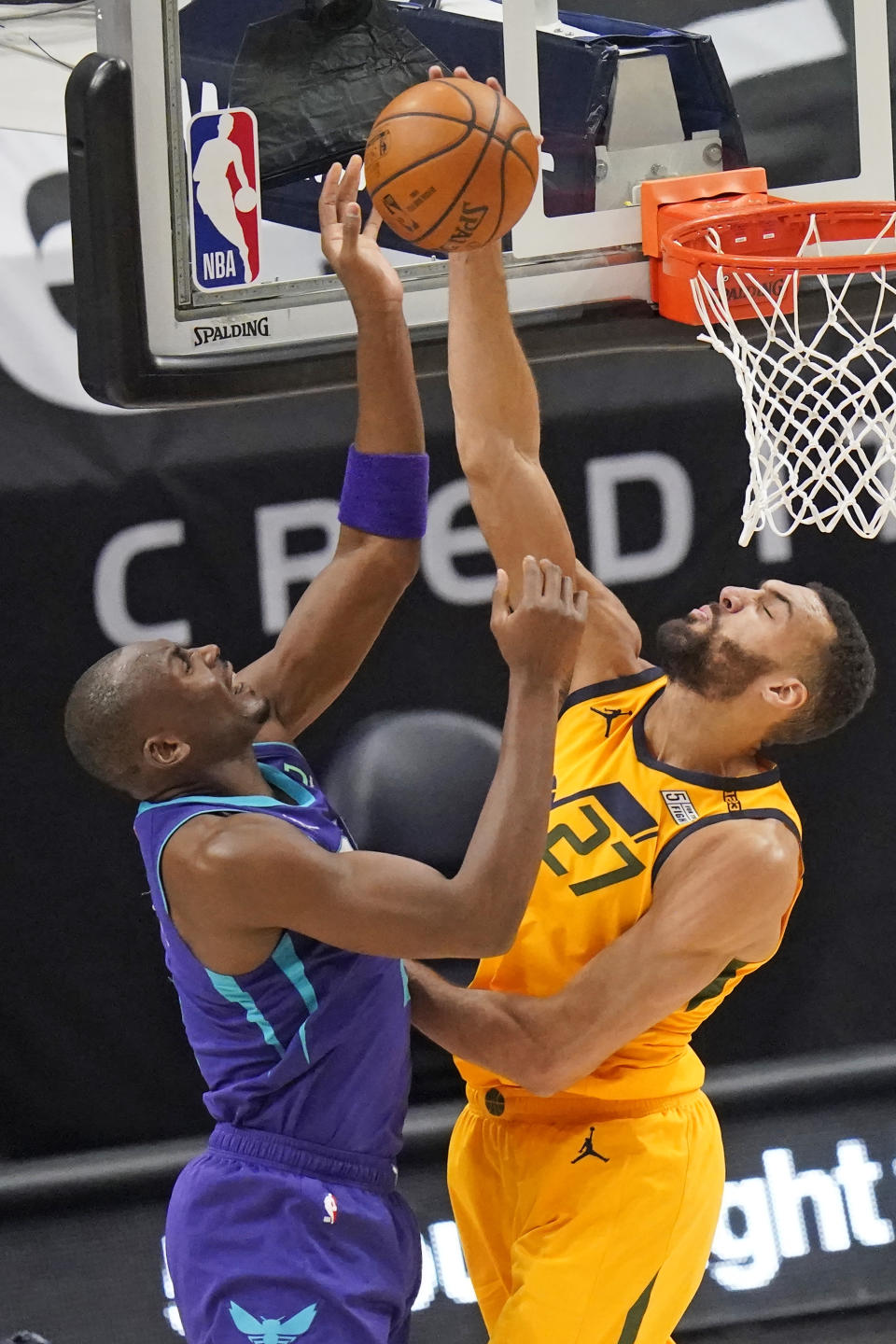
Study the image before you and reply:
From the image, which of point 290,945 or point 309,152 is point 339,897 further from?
point 309,152

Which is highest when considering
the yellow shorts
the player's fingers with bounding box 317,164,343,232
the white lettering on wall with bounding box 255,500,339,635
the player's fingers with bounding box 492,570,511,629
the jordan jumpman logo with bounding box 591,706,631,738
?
the player's fingers with bounding box 317,164,343,232

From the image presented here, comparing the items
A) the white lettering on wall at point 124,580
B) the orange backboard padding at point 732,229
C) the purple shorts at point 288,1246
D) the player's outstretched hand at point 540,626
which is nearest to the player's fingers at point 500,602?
the player's outstretched hand at point 540,626

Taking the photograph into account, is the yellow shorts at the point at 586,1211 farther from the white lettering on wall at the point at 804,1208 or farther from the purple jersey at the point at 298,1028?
the white lettering on wall at the point at 804,1208

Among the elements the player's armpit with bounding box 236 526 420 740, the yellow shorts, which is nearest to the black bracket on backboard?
the player's armpit with bounding box 236 526 420 740

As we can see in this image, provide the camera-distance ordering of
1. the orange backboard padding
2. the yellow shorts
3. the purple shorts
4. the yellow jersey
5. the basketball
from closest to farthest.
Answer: the purple shorts < the basketball < the yellow shorts < the yellow jersey < the orange backboard padding

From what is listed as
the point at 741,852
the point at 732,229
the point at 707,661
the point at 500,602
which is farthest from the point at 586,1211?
the point at 732,229

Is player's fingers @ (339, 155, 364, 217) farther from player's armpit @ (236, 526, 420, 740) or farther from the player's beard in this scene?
the player's beard

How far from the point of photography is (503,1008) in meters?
2.66

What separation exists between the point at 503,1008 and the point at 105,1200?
6.45 ft

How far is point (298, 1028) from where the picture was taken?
8.07 feet

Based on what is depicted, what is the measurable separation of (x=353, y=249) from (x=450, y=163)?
355mm

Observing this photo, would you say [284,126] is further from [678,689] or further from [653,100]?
[678,689]

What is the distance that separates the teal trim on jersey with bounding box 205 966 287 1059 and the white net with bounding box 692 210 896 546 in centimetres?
125

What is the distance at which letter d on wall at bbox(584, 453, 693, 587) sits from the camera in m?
4.14
